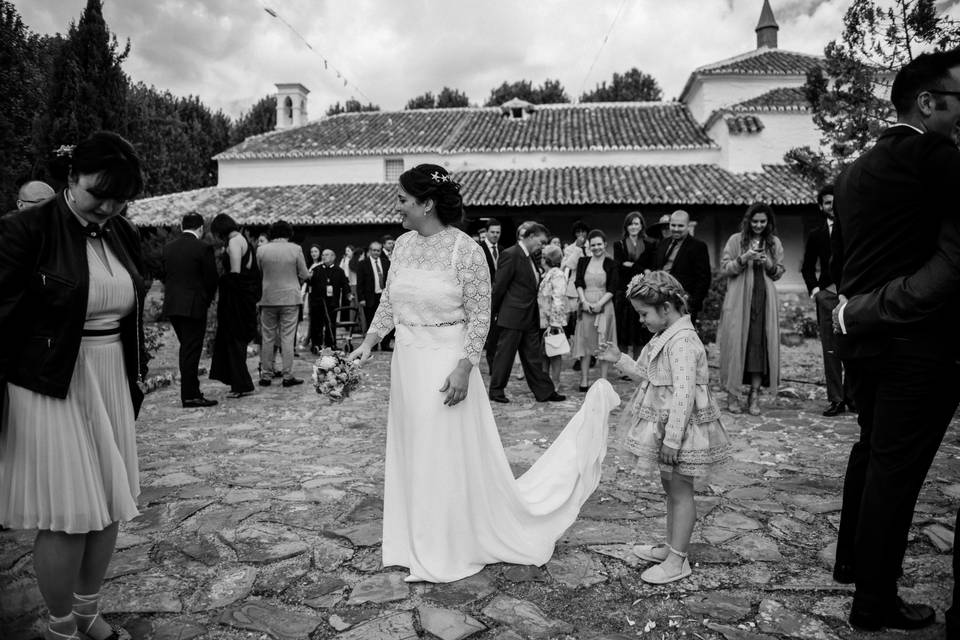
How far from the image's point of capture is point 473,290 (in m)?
3.42

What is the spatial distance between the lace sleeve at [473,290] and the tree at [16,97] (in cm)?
831

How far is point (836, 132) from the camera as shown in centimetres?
873

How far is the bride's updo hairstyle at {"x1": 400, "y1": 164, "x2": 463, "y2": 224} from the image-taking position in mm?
3371

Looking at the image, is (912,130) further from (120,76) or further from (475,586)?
(120,76)

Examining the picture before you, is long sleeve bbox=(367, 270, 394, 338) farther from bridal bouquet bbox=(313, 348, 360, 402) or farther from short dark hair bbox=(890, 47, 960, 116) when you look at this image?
short dark hair bbox=(890, 47, 960, 116)

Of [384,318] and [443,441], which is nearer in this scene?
[443,441]

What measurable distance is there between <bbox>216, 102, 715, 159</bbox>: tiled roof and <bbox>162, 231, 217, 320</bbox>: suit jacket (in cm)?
1711

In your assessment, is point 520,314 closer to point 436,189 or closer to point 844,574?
point 436,189

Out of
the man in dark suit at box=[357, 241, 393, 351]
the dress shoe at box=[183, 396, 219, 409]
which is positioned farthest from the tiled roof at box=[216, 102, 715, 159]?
the dress shoe at box=[183, 396, 219, 409]

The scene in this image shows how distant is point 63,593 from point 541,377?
584 centimetres

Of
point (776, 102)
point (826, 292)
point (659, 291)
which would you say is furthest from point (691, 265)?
point (776, 102)

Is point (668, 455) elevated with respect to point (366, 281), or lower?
lower

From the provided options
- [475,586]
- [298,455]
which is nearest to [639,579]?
[475,586]

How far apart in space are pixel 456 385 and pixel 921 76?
94.8 inches
